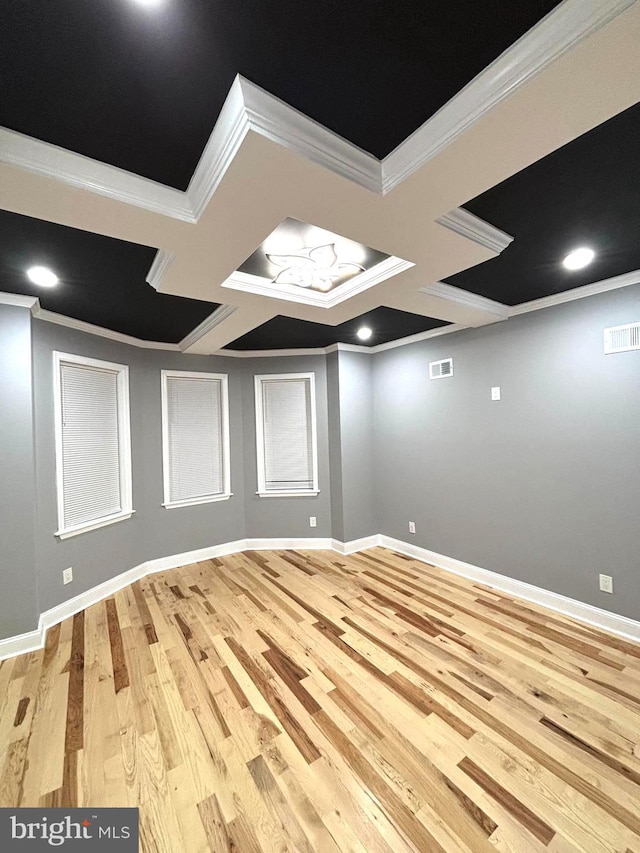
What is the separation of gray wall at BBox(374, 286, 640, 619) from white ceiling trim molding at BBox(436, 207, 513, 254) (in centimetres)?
136

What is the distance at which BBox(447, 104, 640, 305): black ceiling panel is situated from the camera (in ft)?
4.46

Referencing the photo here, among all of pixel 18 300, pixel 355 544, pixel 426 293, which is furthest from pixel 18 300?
pixel 355 544

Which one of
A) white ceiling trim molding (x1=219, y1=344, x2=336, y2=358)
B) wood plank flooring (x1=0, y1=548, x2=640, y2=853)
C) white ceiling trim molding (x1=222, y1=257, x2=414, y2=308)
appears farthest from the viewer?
white ceiling trim molding (x1=219, y1=344, x2=336, y2=358)

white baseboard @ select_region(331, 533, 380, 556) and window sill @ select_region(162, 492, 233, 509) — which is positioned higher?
window sill @ select_region(162, 492, 233, 509)

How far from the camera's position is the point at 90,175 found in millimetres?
1345

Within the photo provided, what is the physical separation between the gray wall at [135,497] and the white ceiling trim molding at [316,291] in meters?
1.88

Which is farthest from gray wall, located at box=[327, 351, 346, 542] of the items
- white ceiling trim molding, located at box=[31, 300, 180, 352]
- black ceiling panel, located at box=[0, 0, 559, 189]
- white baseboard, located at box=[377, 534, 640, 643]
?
black ceiling panel, located at box=[0, 0, 559, 189]

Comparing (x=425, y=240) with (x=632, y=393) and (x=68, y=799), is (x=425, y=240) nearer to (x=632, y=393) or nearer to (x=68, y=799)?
(x=632, y=393)

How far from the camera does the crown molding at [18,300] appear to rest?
2.53 meters

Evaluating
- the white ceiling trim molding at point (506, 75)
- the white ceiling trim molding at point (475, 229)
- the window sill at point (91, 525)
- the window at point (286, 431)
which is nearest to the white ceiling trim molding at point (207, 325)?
the window at point (286, 431)

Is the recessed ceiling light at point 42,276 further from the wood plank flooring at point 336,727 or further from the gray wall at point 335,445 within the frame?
the gray wall at point 335,445

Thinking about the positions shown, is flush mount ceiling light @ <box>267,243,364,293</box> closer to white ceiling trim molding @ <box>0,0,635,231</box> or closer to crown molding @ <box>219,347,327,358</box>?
white ceiling trim molding @ <box>0,0,635,231</box>

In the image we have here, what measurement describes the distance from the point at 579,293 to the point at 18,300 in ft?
14.1

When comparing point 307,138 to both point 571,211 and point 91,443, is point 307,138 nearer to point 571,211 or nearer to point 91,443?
point 571,211
